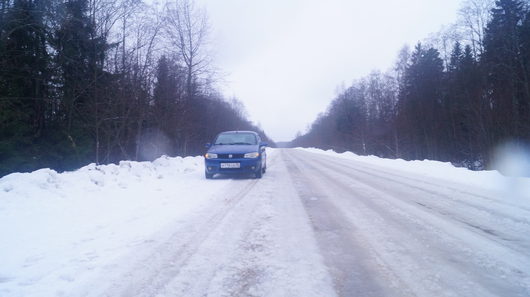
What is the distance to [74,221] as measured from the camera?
445 cm

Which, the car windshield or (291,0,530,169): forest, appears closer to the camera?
the car windshield

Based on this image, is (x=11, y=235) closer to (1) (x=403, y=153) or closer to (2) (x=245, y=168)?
(2) (x=245, y=168)

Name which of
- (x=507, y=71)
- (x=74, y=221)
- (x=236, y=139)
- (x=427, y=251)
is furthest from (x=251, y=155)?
(x=507, y=71)

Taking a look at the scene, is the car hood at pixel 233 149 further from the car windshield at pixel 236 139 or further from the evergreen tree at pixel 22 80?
the evergreen tree at pixel 22 80

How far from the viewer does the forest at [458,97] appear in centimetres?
1767

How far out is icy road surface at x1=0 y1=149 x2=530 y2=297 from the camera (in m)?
2.45

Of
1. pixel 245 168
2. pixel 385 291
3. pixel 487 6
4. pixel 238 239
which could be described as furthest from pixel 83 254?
pixel 487 6

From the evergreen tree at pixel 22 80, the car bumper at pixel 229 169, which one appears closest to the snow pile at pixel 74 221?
the car bumper at pixel 229 169

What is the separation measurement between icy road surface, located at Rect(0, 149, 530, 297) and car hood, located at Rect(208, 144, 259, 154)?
4168 millimetres

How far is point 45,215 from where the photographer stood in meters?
4.61

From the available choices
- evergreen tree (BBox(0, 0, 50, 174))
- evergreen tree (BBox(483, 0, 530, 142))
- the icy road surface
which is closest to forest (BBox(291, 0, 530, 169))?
evergreen tree (BBox(483, 0, 530, 142))

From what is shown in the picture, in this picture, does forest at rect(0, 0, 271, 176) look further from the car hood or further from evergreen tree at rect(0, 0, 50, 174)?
the car hood

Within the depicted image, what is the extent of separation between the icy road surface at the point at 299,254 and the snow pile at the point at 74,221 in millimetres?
26

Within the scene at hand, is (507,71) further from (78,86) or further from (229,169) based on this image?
(78,86)
